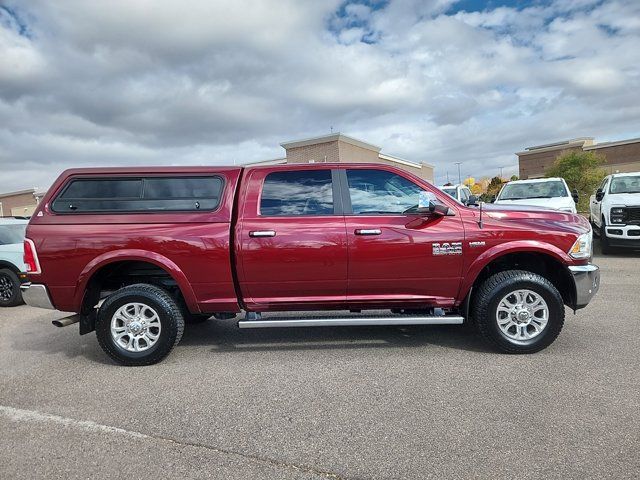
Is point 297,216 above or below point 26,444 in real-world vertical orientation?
above

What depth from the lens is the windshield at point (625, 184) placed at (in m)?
11.1

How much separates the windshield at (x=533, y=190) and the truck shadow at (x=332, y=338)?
27.7 feet

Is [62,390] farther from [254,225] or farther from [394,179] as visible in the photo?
[394,179]

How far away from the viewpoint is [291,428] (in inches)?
120

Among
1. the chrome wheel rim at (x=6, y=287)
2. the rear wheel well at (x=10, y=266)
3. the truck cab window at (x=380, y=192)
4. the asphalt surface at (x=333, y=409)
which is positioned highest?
the truck cab window at (x=380, y=192)

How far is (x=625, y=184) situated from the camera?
448 inches

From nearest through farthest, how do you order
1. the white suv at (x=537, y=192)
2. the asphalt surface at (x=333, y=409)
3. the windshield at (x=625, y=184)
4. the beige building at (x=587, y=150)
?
1. the asphalt surface at (x=333, y=409)
2. the windshield at (x=625, y=184)
3. the white suv at (x=537, y=192)
4. the beige building at (x=587, y=150)

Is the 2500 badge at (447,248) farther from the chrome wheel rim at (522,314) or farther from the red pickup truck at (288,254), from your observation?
the chrome wheel rim at (522,314)

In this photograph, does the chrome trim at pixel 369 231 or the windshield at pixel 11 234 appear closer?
the chrome trim at pixel 369 231

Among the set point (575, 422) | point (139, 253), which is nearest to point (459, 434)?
point (575, 422)

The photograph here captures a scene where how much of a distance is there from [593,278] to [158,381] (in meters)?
4.29

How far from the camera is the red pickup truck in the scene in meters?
4.27

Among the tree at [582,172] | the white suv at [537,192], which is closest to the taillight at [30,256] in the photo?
→ the white suv at [537,192]

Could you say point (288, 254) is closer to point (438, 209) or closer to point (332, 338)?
point (332, 338)
